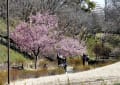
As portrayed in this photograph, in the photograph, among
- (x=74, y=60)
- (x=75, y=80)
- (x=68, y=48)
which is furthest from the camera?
(x=74, y=60)

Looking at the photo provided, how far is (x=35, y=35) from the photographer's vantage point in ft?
128

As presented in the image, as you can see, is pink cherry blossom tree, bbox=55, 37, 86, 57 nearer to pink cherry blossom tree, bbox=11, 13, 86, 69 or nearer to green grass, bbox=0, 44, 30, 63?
pink cherry blossom tree, bbox=11, 13, 86, 69

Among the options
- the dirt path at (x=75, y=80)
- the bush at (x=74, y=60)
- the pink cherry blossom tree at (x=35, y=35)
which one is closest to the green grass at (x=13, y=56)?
the pink cherry blossom tree at (x=35, y=35)

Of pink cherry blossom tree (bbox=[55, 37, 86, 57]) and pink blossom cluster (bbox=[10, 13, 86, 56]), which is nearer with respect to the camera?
pink blossom cluster (bbox=[10, 13, 86, 56])

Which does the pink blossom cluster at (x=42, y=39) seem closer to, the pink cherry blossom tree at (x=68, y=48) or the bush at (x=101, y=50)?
the pink cherry blossom tree at (x=68, y=48)

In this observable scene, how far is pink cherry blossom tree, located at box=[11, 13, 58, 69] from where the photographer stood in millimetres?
38125

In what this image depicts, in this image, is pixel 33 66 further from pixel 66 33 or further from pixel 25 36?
pixel 66 33

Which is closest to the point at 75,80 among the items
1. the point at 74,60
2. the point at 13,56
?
the point at 74,60

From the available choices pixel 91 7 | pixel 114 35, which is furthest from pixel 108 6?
pixel 114 35

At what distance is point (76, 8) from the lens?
65.1 meters

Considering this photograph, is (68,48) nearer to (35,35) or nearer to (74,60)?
(74,60)

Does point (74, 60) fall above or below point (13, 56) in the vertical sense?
below

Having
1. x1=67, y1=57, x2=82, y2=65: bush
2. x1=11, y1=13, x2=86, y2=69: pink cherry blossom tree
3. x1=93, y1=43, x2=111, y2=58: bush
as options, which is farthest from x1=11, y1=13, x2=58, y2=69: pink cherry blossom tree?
x1=93, y1=43, x2=111, y2=58: bush

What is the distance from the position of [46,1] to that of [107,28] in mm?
21737
